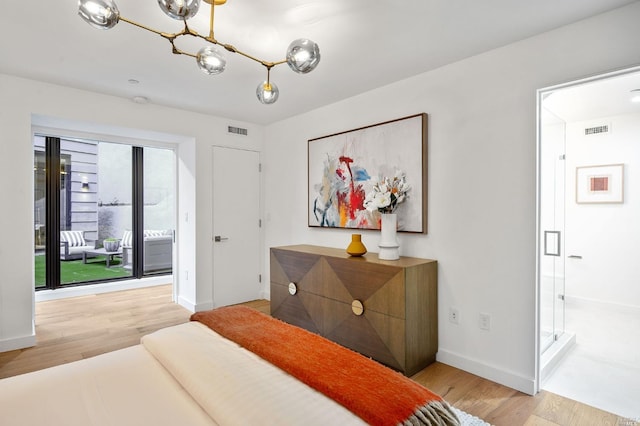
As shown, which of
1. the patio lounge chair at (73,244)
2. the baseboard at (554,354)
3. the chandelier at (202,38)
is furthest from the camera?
the patio lounge chair at (73,244)

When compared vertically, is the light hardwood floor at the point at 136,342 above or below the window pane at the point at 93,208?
below

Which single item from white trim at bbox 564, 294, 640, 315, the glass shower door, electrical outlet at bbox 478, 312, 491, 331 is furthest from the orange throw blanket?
white trim at bbox 564, 294, 640, 315

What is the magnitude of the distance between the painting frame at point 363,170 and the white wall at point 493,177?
0.10 m

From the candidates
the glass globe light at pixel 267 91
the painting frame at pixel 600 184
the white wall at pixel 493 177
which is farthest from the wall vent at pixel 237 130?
the painting frame at pixel 600 184

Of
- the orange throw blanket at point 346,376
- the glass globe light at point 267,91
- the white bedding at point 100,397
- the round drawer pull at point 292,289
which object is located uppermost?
the glass globe light at point 267,91

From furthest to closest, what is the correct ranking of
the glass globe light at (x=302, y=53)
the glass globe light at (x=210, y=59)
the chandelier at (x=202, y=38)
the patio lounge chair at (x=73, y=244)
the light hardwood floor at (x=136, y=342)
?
1. the patio lounge chair at (x=73, y=244)
2. the light hardwood floor at (x=136, y=342)
3. the glass globe light at (x=210, y=59)
4. the glass globe light at (x=302, y=53)
5. the chandelier at (x=202, y=38)

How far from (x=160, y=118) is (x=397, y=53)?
281 cm

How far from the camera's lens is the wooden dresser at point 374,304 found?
258 cm

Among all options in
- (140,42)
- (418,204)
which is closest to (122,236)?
(140,42)

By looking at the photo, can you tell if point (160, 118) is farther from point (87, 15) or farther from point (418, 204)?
point (418, 204)

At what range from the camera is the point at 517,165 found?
2.43 metres

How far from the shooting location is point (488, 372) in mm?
2561

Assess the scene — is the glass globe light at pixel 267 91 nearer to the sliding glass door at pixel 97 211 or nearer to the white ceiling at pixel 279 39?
the white ceiling at pixel 279 39

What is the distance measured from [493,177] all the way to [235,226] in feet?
10.6
